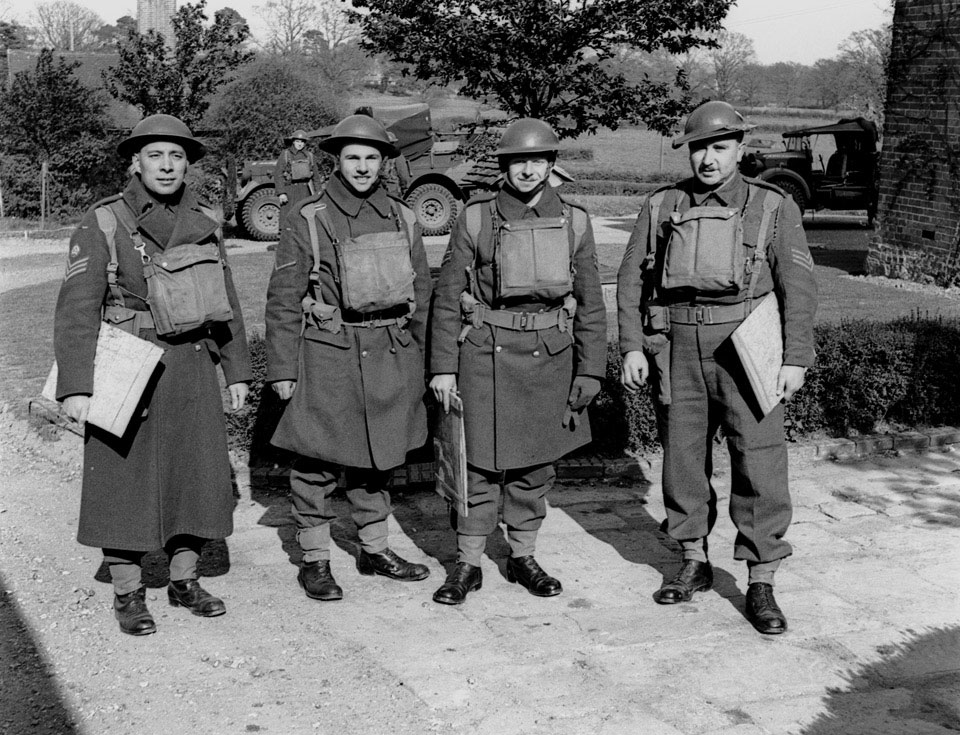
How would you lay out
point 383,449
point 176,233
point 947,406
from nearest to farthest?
point 176,233 < point 383,449 < point 947,406

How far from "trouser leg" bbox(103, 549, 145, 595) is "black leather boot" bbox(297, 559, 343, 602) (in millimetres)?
679

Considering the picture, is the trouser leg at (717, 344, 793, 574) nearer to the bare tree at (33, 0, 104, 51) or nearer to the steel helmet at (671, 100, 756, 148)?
the steel helmet at (671, 100, 756, 148)

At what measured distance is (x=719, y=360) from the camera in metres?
4.47

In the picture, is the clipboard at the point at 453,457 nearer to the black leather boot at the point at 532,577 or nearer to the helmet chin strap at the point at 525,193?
the black leather boot at the point at 532,577

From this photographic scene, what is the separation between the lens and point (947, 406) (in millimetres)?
7102

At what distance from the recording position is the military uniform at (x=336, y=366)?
15.0 feet

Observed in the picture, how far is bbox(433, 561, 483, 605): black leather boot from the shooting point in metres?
4.56

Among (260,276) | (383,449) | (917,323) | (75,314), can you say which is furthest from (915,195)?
(75,314)

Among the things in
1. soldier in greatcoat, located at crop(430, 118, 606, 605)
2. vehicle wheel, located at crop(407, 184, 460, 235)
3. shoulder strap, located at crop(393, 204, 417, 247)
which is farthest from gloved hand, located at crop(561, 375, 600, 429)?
vehicle wheel, located at crop(407, 184, 460, 235)

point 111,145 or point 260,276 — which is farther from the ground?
point 111,145

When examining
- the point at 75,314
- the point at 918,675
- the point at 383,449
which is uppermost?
the point at 75,314

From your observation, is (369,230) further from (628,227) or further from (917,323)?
(628,227)

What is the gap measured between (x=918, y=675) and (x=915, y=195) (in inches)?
382

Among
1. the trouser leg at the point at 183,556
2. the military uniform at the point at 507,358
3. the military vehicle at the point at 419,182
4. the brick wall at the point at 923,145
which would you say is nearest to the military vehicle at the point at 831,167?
the military vehicle at the point at 419,182
